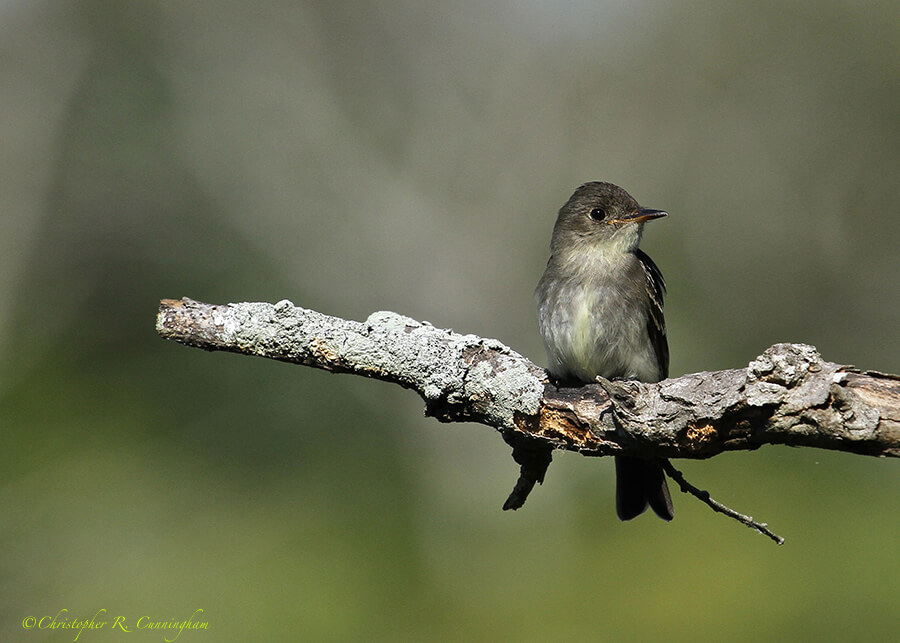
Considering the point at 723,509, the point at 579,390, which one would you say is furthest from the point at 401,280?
the point at 723,509

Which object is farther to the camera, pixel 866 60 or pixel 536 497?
pixel 866 60

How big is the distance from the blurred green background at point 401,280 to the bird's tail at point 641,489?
99 centimetres

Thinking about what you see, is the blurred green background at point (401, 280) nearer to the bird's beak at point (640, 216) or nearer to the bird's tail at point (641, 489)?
the bird's tail at point (641, 489)

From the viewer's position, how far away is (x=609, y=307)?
474 centimetres

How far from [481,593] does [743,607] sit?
6.64ft

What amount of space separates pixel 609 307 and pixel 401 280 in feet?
27.1

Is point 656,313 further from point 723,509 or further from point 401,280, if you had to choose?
point 401,280

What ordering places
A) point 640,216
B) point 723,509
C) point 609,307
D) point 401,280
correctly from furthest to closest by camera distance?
point 401,280, point 640,216, point 609,307, point 723,509

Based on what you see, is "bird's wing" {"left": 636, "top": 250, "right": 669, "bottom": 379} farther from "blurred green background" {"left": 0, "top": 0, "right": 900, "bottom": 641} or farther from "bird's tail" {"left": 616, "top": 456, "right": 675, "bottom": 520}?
"blurred green background" {"left": 0, "top": 0, "right": 900, "bottom": 641}

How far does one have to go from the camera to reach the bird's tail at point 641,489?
15.6 feet

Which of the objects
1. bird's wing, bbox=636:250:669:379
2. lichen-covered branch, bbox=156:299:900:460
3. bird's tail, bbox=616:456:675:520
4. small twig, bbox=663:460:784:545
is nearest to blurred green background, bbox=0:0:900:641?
bird's tail, bbox=616:456:675:520

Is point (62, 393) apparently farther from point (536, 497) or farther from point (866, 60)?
point (866, 60)

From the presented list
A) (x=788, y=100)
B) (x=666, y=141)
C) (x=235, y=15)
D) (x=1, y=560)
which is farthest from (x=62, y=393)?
(x=788, y=100)

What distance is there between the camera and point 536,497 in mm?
8914
